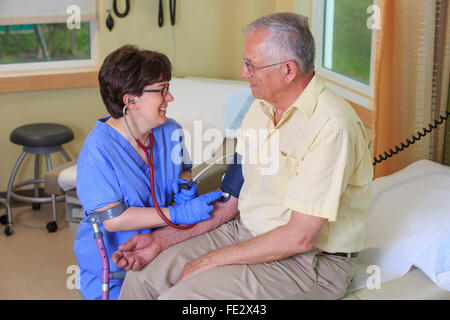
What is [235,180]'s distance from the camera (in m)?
1.96

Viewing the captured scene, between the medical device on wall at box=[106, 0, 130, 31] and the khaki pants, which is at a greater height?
the medical device on wall at box=[106, 0, 130, 31]

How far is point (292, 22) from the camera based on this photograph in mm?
1571

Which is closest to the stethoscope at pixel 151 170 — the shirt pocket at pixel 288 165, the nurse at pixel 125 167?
the nurse at pixel 125 167

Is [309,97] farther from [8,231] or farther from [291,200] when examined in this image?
[8,231]

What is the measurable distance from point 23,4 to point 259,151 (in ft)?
6.98

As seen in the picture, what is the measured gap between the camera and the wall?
11.3 ft

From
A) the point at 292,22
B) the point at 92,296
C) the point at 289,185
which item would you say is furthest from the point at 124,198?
the point at 292,22

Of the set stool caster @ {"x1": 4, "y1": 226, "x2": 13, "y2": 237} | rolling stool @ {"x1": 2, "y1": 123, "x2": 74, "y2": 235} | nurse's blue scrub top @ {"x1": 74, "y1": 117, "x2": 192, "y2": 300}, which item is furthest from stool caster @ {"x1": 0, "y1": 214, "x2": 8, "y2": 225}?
nurse's blue scrub top @ {"x1": 74, "y1": 117, "x2": 192, "y2": 300}

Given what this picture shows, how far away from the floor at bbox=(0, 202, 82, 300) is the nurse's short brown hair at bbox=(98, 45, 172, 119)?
1.15m

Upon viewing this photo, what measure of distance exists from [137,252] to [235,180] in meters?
0.40

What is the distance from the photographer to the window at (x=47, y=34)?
131 inches

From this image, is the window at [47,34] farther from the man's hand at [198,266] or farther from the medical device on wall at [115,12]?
the man's hand at [198,266]
